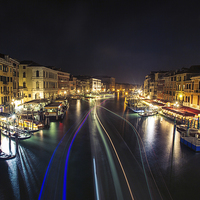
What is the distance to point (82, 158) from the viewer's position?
13133mm

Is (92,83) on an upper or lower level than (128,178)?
upper

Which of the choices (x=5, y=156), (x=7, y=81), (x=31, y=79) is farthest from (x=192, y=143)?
(x=31, y=79)

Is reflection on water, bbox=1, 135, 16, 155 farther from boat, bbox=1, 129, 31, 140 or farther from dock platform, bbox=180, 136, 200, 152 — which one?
dock platform, bbox=180, 136, 200, 152

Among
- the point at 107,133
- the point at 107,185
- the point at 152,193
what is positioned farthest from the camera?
the point at 107,133

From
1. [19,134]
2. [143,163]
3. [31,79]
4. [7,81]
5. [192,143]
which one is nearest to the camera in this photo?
[143,163]

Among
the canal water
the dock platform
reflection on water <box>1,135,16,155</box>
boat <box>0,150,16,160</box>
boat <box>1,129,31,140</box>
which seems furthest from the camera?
boat <box>1,129,31,140</box>

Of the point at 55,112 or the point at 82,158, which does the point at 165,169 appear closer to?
the point at 82,158

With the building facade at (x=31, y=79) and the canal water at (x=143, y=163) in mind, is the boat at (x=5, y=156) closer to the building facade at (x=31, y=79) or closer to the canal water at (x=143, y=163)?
the canal water at (x=143, y=163)

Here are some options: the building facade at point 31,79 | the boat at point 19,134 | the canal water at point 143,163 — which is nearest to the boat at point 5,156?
the canal water at point 143,163

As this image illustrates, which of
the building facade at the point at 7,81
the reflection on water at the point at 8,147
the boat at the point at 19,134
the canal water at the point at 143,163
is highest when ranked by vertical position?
the building facade at the point at 7,81

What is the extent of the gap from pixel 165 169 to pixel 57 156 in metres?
8.46

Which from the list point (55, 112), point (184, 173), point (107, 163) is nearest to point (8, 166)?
point (107, 163)

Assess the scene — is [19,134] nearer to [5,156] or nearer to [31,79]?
[5,156]

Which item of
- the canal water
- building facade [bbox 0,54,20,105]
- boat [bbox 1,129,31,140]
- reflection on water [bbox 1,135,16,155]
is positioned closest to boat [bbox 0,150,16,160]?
the canal water
